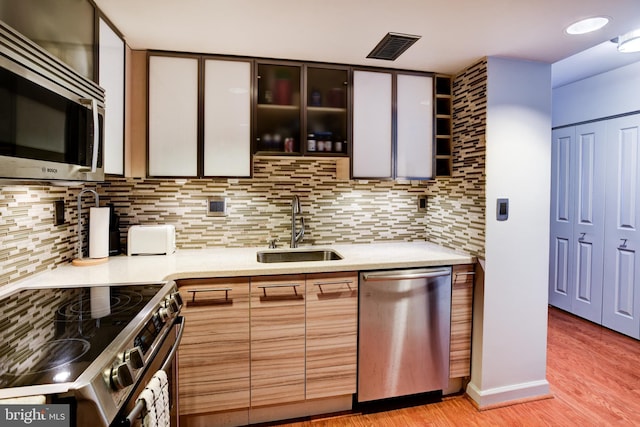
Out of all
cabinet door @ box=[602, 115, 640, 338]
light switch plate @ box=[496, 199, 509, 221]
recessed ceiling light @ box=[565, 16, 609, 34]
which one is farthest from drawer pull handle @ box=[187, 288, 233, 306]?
cabinet door @ box=[602, 115, 640, 338]

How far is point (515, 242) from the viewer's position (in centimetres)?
223

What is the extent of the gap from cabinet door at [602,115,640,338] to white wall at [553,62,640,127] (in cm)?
14

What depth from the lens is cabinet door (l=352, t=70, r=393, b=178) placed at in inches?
93.5

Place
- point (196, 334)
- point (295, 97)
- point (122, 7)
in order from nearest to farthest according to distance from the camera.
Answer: point (122, 7), point (196, 334), point (295, 97)

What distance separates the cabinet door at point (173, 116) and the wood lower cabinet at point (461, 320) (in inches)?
72.2

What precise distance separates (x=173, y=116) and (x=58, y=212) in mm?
827

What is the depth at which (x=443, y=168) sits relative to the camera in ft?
8.52

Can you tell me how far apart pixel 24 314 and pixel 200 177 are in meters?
1.16

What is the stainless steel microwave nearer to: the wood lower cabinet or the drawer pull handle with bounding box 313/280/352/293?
the drawer pull handle with bounding box 313/280/352/293

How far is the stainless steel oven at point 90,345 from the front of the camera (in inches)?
31.6

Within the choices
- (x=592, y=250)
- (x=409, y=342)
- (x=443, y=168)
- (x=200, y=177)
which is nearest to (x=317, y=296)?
(x=409, y=342)

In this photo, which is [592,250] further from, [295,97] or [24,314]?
[24,314]

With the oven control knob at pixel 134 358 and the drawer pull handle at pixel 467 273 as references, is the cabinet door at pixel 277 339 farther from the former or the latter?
the drawer pull handle at pixel 467 273

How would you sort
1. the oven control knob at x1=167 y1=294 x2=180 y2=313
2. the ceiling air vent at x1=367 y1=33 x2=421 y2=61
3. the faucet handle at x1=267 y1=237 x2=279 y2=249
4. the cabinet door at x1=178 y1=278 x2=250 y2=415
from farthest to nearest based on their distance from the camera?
1. the faucet handle at x1=267 y1=237 x2=279 y2=249
2. the ceiling air vent at x1=367 y1=33 x2=421 y2=61
3. the cabinet door at x1=178 y1=278 x2=250 y2=415
4. the oven control knob at x1=167 y1=294 x2=180 y2=313
